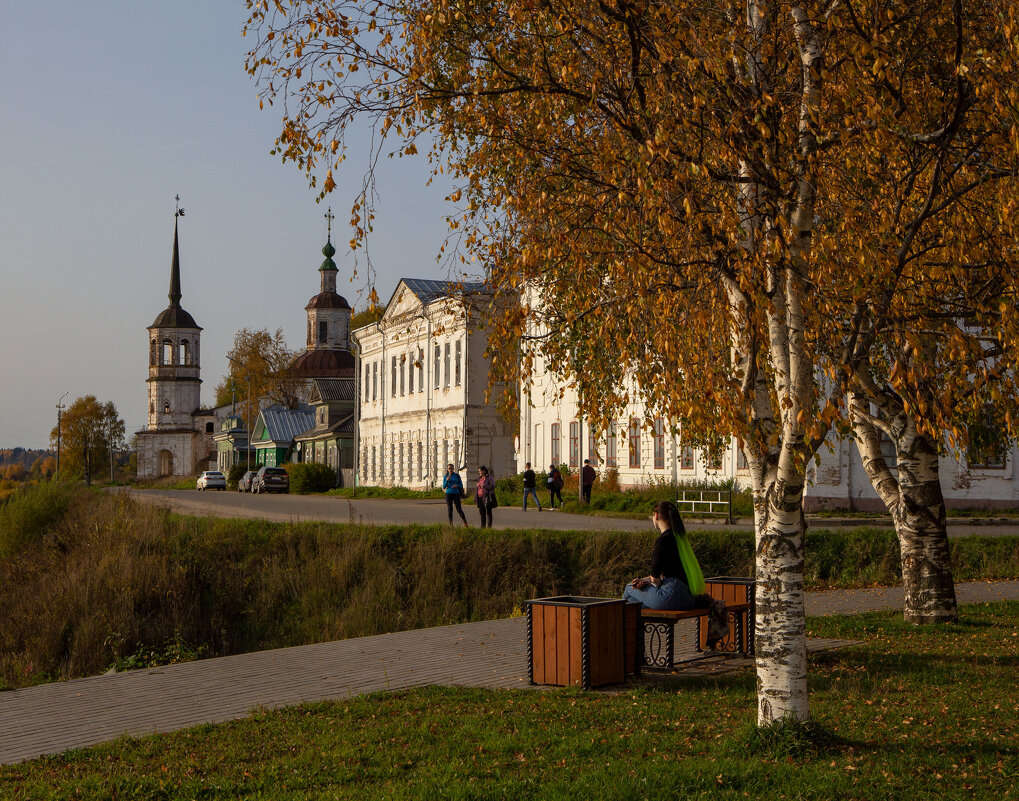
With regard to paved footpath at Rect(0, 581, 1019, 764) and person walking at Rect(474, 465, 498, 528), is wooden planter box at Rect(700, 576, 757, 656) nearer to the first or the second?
paved footpath at Rect(0, 581, 1019, 764)

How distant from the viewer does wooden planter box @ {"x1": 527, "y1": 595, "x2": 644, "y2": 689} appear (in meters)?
9.95

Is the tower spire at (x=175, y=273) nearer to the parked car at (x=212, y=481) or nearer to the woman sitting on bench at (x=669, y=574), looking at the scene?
the parked car at (x=212, y=481)

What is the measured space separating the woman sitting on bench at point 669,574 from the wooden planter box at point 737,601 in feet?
2.76

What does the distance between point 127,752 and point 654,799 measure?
371cm

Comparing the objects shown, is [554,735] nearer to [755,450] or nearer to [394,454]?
[755,450]

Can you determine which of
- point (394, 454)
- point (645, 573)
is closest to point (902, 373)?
point (645, 573)

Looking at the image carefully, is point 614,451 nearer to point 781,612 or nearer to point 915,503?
point 915,503

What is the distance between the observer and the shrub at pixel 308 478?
222 ft

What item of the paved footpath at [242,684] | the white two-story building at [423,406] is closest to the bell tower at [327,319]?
the white two-story building at [423,406]

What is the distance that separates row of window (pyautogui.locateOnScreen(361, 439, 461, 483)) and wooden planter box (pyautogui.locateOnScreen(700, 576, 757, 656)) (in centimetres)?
4335

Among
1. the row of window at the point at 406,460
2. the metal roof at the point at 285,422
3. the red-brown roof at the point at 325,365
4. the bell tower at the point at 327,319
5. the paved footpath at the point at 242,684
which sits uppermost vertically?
the bell tower at the point at 327,319

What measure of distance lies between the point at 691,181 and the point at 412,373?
56.8 metres

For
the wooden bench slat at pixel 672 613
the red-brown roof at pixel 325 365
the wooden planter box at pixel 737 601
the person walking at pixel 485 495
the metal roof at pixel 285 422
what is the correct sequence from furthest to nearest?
the red-brown roof at pixel 325 365
the metal roof at pixel 285 422
the person walking at pixel 485 495
the wooden planter box at pixel 737 601
the wooden bench slat at pixel 672 613

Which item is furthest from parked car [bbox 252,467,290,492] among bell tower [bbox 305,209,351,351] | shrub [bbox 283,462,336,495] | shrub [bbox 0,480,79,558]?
bell tower [bbox 305,209,351,351]
